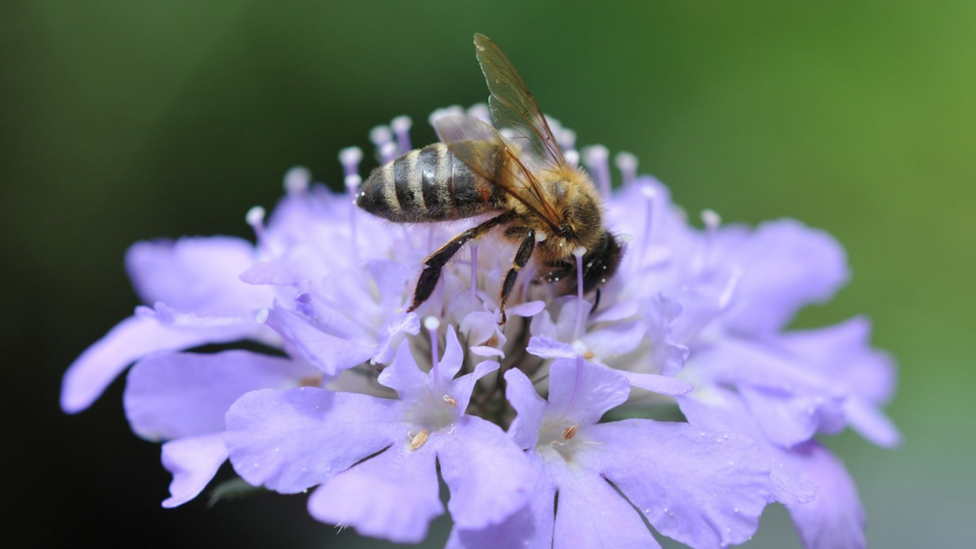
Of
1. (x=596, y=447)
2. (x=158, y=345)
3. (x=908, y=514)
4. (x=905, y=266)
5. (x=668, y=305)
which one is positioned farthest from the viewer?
(x=905, y=266)

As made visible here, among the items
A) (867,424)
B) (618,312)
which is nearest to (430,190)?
(618,312)

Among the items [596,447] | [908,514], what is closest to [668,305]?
[596,447]

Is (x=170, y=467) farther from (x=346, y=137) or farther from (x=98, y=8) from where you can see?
(x=98, y=8)

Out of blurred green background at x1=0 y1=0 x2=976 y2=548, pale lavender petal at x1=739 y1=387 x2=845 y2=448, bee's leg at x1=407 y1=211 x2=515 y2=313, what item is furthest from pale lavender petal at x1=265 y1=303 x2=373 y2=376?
blurred green background at x1=0 y1=0 x2=976 y2=548

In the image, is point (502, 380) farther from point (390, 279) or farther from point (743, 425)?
point (743, 425)

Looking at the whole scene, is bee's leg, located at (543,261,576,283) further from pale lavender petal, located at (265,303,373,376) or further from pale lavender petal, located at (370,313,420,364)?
pale lavender petal, located at (265,303,373,376)

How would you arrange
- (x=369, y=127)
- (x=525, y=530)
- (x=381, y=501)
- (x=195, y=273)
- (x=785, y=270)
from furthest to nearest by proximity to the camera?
(x=369, y=127)
(x=785, y=270)
(x=195, y=273)
(x=525, y=530)
(x=381, y=501)

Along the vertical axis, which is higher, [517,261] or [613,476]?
[517,261]
